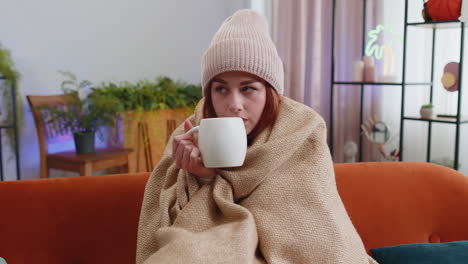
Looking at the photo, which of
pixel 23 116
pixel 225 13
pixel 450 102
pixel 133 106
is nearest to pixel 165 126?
pixel 133 106

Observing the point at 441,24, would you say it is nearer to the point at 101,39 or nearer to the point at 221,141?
the point at 221,141

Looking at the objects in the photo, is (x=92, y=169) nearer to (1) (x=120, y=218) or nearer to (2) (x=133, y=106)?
(2) (x=133, y=106)

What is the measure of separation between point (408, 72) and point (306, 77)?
0.83 metres

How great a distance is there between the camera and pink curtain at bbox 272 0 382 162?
349cm

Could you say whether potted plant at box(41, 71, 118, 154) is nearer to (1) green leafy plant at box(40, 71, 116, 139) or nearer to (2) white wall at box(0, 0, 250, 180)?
(1) green leafy plant at box(40, 71, 116, 139)

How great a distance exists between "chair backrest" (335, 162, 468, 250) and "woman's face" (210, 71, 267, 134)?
42cm

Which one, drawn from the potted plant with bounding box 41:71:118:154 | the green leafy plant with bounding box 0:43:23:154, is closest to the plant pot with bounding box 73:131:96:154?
the potted plant with bounding box 41:71:118:154

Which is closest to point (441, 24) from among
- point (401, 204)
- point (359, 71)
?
point (359, 71)

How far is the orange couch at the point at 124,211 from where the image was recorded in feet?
3.86

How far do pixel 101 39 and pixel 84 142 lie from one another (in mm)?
1079

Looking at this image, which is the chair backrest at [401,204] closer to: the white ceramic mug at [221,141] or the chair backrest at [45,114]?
the white ceramic mug at [221,141]

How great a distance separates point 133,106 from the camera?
129 inches

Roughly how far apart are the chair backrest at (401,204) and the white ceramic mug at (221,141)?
0.57 metres

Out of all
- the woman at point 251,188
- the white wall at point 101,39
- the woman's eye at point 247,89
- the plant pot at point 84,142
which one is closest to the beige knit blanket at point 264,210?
the woman at point 251,188
